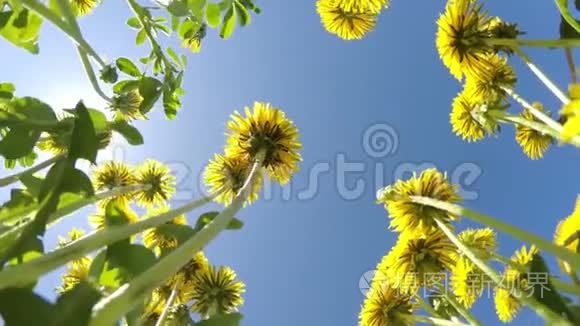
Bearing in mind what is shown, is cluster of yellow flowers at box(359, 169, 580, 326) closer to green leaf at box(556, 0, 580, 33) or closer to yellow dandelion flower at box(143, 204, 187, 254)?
yellow dandelion flower at box(143, 204, 187, 254)

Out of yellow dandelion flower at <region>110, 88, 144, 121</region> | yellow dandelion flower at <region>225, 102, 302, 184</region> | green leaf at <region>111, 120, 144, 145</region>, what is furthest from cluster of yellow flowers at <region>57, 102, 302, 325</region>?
yellow dandelion flower at <region>110, 88, 144, 121</region>

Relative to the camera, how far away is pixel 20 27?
142cm

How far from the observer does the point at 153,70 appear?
242 centimetres

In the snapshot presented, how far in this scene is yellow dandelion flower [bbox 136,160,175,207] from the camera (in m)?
2.87

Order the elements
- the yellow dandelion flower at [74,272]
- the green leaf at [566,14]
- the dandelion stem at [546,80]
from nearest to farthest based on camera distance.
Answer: the green leaf at [566,14] < the dandelion stem at [546,80] < the yellow dandelion flower at [74,272]

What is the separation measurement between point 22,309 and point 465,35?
7.14ft

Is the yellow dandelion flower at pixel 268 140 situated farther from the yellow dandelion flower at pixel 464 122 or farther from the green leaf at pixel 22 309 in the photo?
the green leaf at pixel 22 309

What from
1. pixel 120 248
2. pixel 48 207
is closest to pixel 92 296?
pixel 48 207

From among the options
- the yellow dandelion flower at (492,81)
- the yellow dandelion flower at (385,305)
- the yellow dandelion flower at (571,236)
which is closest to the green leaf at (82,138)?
the yellow dandelion flower at (571,236)

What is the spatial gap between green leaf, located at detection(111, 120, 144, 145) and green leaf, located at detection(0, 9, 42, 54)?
1.02 ft

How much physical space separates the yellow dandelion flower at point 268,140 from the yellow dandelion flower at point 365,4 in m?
0.89

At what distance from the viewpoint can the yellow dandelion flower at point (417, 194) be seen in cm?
231

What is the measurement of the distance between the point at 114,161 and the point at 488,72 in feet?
5.58

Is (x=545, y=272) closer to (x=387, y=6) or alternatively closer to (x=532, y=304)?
(x=532, y=304)
